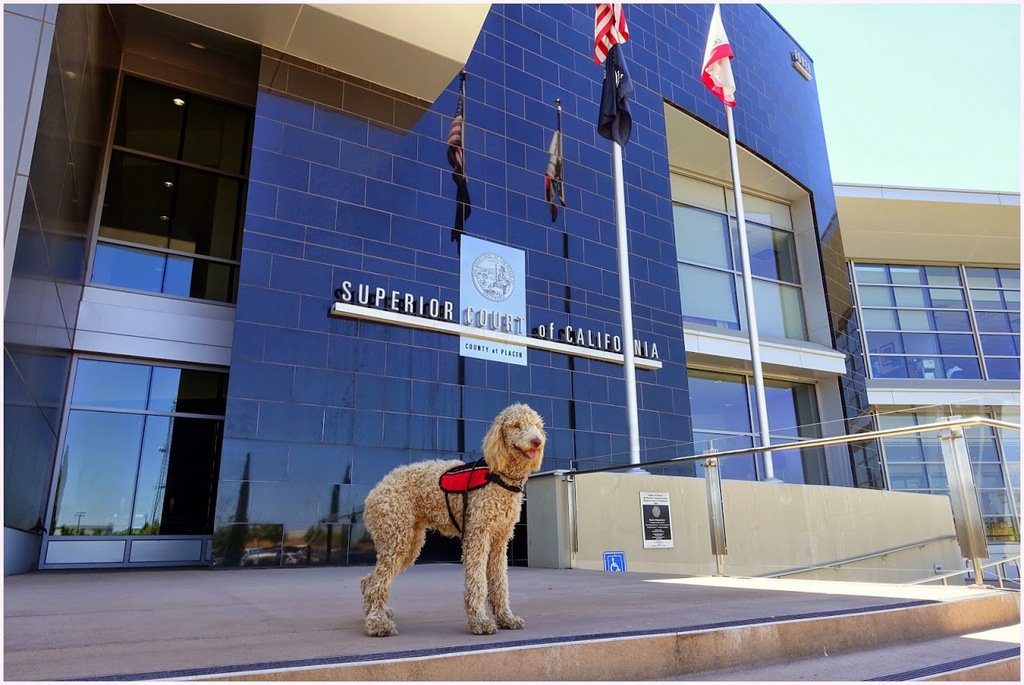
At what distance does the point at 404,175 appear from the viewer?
36.2 ft

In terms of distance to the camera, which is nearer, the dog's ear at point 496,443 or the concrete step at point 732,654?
the concrete step at point 732,654

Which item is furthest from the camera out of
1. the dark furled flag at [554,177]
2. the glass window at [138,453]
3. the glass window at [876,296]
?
the glass window at [876,296]

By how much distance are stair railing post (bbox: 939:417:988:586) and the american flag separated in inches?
322

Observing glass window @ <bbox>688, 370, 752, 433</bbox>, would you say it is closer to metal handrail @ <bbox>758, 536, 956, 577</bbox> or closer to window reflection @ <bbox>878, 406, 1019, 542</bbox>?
metal handrail @ <bbox>758, 536, 956, 577</bbox>

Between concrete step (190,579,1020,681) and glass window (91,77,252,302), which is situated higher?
glass window (91,77,252,302)

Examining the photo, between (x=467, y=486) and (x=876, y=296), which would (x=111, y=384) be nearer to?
(x=467, y=486)

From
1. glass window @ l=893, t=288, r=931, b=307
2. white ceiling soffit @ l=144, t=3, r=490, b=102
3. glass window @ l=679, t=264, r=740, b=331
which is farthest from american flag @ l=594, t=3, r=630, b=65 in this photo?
glass window @ l=893, t=288, r=931, b=307

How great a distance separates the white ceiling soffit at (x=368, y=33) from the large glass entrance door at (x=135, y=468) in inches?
208

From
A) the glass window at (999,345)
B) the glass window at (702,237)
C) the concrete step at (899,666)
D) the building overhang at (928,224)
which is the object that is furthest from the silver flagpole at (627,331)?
the glass window at (999,345)

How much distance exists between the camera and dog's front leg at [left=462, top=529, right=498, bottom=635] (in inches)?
132

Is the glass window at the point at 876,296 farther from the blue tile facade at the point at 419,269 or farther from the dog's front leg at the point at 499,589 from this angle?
the dog's front leg at the point at 499,589

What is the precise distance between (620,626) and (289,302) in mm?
7342

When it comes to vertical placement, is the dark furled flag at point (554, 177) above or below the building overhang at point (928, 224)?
below

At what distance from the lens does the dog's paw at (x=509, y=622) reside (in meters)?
3.56
